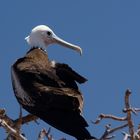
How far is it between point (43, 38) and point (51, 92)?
8.59 feet

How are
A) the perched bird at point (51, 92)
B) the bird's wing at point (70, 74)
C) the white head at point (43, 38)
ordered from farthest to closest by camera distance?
the white head at point (43, 38), the bird's wing at point (70, 74), the perched bird at point (51, 92)

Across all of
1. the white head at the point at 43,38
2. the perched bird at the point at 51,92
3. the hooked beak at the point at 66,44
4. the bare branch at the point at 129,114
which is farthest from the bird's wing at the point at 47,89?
the white head at the point at 43,38

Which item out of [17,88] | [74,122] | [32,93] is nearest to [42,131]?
[74,122]

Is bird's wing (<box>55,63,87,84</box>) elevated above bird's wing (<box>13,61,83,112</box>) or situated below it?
above

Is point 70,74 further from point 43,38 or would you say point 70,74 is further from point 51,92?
point 43,38

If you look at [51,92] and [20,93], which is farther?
[20,93]

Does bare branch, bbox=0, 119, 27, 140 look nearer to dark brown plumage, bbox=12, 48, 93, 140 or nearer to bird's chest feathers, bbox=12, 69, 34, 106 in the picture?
dark brown plumage, bbox=12, 48, 93, 140

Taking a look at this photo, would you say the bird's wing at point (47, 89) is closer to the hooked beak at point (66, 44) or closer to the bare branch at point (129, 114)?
the bare branch at point (129, 114)

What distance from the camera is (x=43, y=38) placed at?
7.25m

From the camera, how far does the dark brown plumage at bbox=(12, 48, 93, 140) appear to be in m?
4.43

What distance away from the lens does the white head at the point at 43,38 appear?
707cm

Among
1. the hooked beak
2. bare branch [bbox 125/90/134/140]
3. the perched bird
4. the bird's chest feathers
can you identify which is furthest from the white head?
bare branch [bbox 125/90/134/140]

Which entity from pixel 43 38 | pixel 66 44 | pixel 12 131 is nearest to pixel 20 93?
pixel 12 131

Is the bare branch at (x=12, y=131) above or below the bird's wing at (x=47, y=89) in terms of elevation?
below
